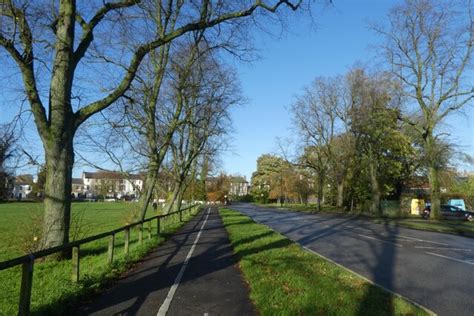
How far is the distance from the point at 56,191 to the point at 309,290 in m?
6.45

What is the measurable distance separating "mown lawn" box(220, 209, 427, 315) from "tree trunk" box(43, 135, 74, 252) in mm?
4379

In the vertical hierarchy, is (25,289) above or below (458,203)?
below

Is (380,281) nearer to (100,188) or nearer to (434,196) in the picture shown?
(434,196)

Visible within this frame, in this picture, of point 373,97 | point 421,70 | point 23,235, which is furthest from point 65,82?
point 373,97

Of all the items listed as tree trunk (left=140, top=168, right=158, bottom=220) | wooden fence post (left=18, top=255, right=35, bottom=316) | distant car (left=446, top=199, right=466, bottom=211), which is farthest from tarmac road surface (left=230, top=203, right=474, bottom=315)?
distant car (left=446, top=199, right=466, bottom=211)

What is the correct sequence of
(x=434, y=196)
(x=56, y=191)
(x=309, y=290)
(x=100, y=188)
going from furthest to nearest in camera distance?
(x=100, y=188)
(x=434, y=196)
(x=56, y=191)
(x=309, y=290)

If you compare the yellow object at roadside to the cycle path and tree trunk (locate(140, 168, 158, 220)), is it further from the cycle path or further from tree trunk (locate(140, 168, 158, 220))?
the cycle path

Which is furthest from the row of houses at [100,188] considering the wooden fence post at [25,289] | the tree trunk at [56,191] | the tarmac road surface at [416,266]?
the wooden fence post at [25,289]

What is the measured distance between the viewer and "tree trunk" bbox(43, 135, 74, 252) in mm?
11000

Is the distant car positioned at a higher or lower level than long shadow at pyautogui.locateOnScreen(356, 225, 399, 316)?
higher

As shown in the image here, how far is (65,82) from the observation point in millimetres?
11141

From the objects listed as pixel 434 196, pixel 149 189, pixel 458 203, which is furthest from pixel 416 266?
pixel 458 203

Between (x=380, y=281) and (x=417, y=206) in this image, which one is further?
(x=417, y=206)

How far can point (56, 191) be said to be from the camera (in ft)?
36.6
